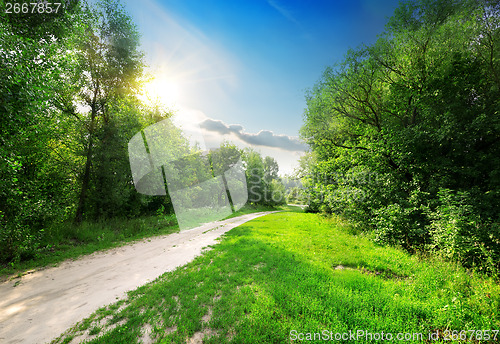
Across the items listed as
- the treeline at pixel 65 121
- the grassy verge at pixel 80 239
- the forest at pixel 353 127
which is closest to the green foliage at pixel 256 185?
the treeline at pixel 65 121

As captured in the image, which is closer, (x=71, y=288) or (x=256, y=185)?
(x=71, y=288)

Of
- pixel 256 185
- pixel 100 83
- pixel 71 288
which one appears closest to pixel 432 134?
pixel 71 288

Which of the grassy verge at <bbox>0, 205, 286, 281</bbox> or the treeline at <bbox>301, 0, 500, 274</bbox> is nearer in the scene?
the treeline at <bbox>301, 0, 500, 274</bbox>

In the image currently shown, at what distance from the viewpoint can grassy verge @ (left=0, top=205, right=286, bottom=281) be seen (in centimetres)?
723

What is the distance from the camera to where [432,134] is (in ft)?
27.9

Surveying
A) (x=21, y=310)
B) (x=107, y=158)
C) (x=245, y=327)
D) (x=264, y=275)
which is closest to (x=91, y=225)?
(x=107, y=158)

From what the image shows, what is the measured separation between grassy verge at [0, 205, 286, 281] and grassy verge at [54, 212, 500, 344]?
6022mm

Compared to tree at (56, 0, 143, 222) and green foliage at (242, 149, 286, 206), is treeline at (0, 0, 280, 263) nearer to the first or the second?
tree at (56, 0, 143, 222)

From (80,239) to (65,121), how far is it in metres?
8.90

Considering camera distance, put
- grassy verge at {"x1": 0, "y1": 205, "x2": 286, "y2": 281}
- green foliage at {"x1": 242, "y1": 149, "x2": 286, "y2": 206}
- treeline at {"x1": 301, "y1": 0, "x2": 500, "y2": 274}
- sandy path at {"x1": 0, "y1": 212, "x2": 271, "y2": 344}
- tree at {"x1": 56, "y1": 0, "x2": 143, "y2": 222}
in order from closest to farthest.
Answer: sandy path at {"x1": 0, "y1": 212, "x2": 271, "y2": 344} < treeline at {"x1": 301, "y1": 0, "x2": 500, "y2": 274} < grassy verge at {"x1": 0, "y1": 205, "x2": 286, "y2": 281} < tree at {"x1": 56, "y1": 0, "x2": 143, "y2": 222} < green foliage at {"x1": 242, "y1": 149, "x2": 286, "y2": 206}

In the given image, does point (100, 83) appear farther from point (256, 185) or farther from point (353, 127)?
point (256, 185)

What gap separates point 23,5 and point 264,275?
44.1ft

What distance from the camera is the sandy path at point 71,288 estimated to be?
12.4ft

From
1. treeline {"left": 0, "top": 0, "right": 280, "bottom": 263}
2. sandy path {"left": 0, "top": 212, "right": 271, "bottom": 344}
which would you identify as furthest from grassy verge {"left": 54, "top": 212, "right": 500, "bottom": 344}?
treeline {"left": 0, "top": 0, "right": 280, "bottom": 263}
